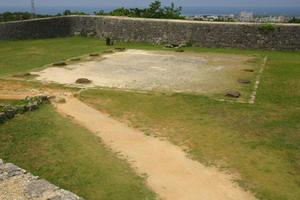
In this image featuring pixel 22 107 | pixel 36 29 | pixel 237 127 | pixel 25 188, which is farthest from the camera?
pixel 36 29

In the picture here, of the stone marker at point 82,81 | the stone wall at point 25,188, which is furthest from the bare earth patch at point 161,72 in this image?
the stone wall at point 25,188

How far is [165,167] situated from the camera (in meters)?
6.10

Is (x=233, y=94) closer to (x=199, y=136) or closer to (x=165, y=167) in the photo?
(x=199, y=136)

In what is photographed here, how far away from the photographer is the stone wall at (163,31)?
20336 millimetres

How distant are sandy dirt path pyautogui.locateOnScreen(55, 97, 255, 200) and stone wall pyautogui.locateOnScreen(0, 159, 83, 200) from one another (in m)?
1.76

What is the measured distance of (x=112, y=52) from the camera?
755 inches

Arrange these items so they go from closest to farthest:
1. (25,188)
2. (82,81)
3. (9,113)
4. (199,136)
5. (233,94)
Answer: (25,188)
(199,136)
(9,113)
(233,94)
(82,81)

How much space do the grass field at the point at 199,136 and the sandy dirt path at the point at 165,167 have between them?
26 centimetres

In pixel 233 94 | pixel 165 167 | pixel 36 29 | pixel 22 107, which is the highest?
pixel 36 29

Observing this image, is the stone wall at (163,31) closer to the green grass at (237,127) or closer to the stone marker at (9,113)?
the green grass at (237,127)

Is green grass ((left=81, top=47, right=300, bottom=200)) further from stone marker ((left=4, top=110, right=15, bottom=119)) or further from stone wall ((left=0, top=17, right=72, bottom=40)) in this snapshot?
stone wall ((left=0, top=17, right=72, bottom=40))

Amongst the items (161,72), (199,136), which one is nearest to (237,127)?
(199,136)

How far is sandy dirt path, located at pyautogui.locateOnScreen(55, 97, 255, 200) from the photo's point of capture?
5254mm

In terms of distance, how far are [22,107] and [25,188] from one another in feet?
15.9
